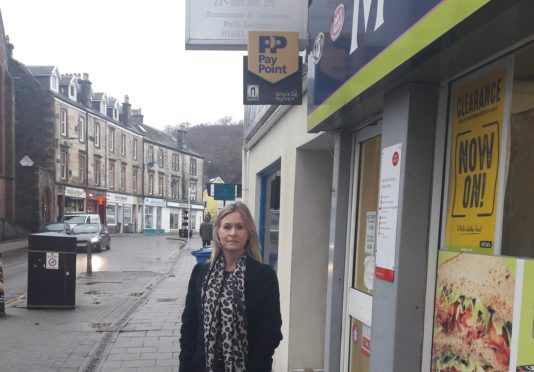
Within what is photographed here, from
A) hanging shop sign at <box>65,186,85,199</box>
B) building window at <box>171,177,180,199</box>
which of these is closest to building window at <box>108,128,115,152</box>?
hanging shop sign at <box>65,186,85,199</box>

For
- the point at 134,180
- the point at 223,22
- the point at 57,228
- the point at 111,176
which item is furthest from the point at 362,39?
the point at 134,180

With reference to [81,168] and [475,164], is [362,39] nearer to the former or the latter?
[475,164]

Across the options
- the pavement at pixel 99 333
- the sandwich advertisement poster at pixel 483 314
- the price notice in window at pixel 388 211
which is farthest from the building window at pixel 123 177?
the sandwich advertisement poster at pixel 483 314

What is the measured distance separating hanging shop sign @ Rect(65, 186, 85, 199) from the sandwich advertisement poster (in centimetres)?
3857

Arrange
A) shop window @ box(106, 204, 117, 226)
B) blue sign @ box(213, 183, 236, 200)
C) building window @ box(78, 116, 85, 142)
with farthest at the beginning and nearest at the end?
shop window @ box(106, 204, 117, 226) < building window @ box(78, 116, 85, 142) < blue sign @ box(213, 183, 236, 200)

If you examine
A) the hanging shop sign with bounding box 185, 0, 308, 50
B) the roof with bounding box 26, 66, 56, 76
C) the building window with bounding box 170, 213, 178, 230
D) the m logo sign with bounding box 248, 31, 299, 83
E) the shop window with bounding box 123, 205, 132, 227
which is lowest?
the building window with bounding box 170, 213, 178, 230

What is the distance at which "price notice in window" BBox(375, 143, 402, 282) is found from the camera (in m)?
2.46

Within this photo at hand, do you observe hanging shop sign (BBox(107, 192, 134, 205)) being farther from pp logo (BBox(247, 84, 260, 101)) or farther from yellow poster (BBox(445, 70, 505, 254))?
yellow poster (BBox(445, 70, 505, 254))

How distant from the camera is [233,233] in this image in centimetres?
264

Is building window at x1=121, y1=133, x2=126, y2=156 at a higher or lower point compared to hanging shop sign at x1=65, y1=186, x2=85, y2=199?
higher

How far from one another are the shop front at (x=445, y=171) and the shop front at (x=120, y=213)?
44.3 metres

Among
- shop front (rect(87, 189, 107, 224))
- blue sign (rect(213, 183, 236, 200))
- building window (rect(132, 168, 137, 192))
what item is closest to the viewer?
blue sign (rect(213, 183, 236, 200))

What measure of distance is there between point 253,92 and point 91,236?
1986cm

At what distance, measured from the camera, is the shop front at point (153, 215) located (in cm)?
5167
